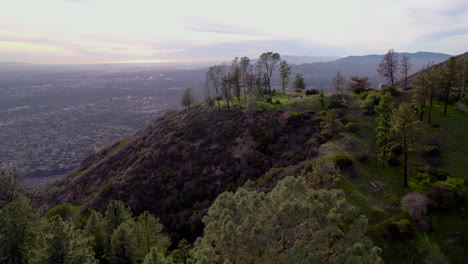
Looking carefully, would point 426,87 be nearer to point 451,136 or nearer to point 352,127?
point 451,136

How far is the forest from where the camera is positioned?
12055 millimetres

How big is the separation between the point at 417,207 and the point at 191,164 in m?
35.2

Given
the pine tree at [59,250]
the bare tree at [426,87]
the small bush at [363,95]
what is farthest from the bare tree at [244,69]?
the pine tree at [59,250]

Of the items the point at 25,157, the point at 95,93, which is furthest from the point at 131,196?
the point at 95,93

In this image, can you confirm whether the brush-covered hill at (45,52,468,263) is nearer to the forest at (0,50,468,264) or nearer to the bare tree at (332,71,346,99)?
the forest at (0,50,468,264)

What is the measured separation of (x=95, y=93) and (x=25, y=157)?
126012mm

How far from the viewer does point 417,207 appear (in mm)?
21219

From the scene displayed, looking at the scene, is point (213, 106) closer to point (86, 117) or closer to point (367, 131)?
point (367, 131)

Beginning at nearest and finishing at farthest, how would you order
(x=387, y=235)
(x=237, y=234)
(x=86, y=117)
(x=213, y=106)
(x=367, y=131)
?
(x=237, y=234) < (x=387, y=235) < (x=367, y=131) < (x=213, y=106) < (x=86, y=117)

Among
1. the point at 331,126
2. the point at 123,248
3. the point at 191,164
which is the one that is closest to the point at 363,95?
the point at 331,126

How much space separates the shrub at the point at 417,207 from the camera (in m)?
20.4

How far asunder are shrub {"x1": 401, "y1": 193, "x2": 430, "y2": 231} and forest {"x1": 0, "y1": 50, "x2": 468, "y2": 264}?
0.10 metres

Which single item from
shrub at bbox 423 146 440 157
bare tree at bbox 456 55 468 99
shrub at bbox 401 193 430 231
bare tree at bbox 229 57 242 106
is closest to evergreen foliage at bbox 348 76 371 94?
bare tree at bbox 456 55 468 99

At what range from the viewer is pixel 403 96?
48594 millimetres
